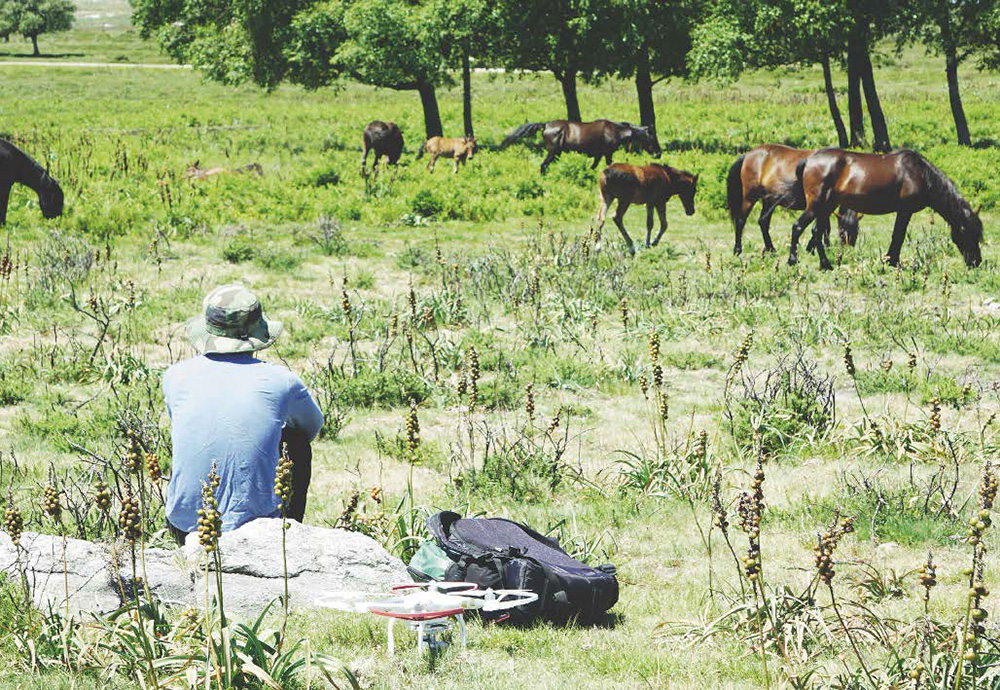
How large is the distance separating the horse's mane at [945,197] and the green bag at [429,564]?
39.2 ft

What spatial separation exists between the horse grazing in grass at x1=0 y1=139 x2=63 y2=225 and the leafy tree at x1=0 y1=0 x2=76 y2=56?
88245mm

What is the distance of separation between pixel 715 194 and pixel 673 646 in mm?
17019

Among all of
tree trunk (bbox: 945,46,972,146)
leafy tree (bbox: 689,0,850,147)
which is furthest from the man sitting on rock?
tree trunk (bbox: 945,46,972,146)

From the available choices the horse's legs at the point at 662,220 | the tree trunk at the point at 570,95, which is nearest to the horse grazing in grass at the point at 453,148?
the tree trunk at the point at 570,95

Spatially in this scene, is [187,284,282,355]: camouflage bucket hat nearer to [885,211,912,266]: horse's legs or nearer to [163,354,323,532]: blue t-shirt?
[163,354,323,532]: blue t-shirt

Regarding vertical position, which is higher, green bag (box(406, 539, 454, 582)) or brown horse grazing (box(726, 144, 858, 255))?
brown horse grazing (box(726, 144, 858, 255))

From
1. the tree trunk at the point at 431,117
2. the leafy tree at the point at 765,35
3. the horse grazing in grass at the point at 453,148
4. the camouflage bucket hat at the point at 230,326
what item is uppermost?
the leafy tree at the point at 765,35

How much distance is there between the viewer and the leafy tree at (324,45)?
28719 millimetres

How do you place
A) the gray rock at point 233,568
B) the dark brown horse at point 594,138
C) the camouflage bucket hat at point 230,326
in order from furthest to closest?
the dark brown horse at point 594,138
the camouflage bucket hat at point 230,326
the gray rock at point 233,568

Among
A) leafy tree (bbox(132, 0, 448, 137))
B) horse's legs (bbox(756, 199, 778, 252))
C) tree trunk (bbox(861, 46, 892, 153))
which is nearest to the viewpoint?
horse's legs (bbox(756, 199, 778, 252))

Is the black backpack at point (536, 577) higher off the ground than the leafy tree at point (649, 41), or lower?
lower

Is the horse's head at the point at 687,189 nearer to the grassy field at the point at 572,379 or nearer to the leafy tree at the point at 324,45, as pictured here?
the grassy field at the point at 572,379

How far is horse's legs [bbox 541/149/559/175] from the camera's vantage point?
25216 millimetres

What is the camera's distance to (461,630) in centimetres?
459
